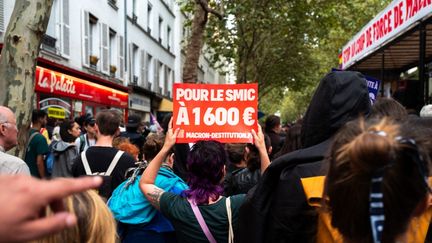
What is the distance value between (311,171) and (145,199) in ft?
5.82

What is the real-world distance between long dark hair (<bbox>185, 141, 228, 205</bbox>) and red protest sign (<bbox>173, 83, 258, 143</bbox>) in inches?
31.4

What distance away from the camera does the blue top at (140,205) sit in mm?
3271

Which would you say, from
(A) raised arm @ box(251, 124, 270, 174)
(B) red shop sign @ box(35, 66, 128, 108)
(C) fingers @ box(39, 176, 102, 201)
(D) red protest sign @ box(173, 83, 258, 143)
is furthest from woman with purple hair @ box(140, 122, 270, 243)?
(B) red shop sign @ box(35, 66, 128, 108)

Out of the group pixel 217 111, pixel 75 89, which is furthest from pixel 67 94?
pixel 217 111

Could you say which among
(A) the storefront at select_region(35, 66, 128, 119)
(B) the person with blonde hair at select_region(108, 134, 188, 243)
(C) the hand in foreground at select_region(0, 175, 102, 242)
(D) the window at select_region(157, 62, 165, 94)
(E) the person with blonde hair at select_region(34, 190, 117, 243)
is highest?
(D) the window at select_region(157, 62, 165, 94)

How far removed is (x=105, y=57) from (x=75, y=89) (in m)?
3.55

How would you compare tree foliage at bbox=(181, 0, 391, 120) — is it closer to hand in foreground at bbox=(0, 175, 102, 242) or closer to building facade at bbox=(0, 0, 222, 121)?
building facade at bbox=(0, 0, 222, 121)

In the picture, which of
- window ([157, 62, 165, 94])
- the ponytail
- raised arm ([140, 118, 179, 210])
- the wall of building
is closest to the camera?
the ponytail

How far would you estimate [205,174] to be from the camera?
2971 mm

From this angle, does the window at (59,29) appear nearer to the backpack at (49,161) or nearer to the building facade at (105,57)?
the building facade at (105,57)

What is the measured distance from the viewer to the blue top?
10.7 ft

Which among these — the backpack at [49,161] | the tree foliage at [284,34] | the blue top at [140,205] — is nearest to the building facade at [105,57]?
the tree foliage at [284,34]

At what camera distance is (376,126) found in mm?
1422

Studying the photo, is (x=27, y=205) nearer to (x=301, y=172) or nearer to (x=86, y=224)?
(x=86, y=224)
